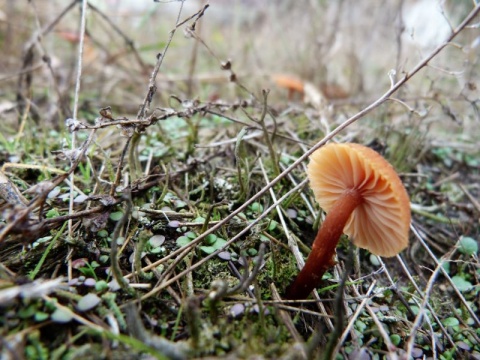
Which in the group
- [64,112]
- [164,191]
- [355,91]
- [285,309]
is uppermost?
[355,91]

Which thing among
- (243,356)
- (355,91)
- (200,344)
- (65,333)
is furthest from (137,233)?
(355,91)

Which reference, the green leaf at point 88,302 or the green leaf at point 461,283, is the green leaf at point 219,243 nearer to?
the green leaf at point 88,302

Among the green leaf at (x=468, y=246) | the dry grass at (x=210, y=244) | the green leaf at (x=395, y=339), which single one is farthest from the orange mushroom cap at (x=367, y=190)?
the green leaf at (x=468, y=246)

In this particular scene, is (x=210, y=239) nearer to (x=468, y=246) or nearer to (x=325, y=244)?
(x=325, y=244)

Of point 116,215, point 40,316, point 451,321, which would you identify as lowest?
point 451,321

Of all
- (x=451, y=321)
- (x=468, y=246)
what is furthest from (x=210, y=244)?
(x=468, y=246)

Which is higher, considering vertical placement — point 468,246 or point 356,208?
point 356,208

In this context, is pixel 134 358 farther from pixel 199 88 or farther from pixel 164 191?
pixel 199 88
